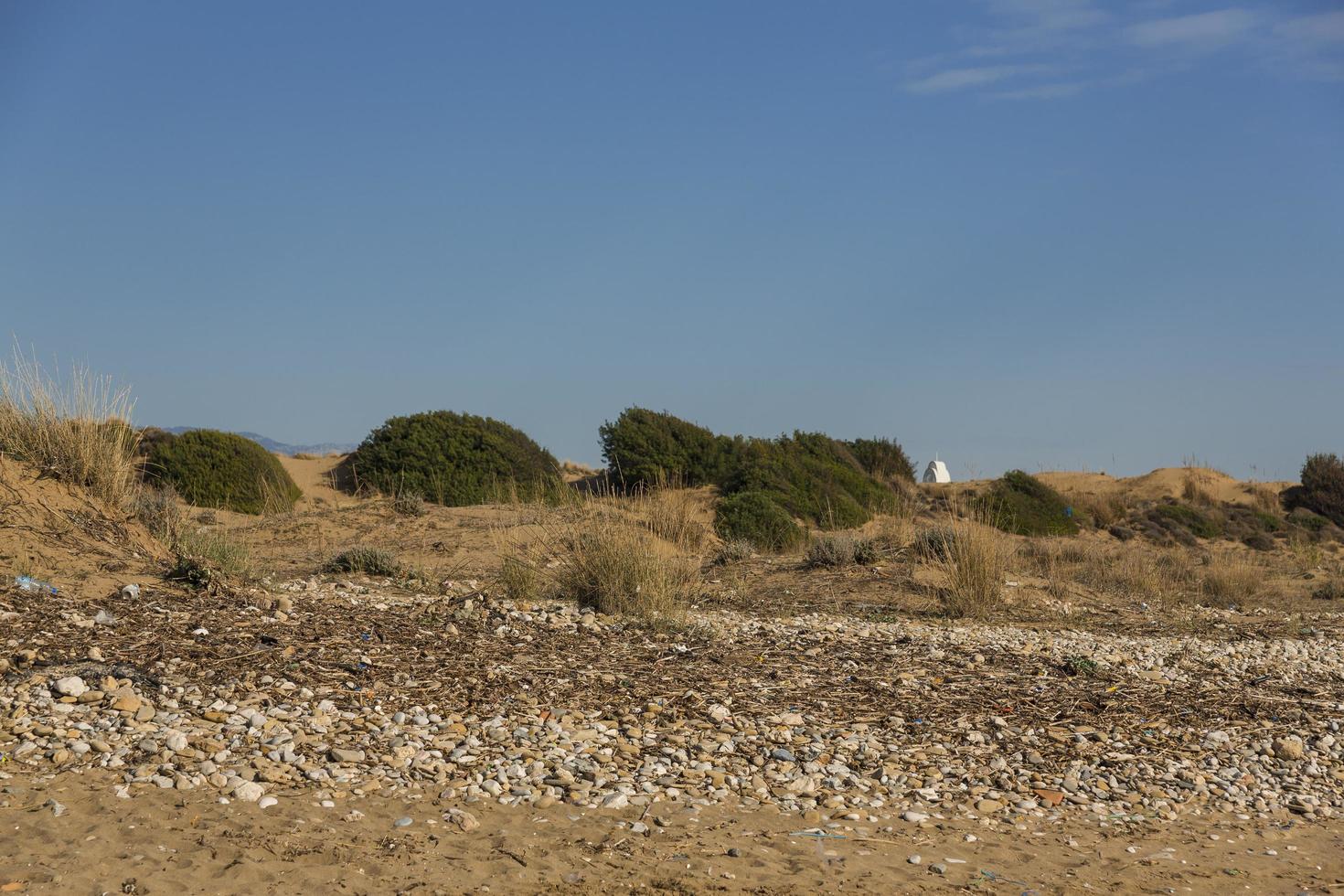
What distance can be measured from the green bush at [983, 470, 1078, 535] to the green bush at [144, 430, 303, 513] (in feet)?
44.1

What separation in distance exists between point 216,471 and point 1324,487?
84.9 ft

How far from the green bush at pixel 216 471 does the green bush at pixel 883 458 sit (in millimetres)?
13121

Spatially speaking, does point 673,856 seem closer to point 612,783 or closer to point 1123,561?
point 612,783

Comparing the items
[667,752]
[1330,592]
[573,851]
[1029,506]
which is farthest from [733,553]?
[1029,506]

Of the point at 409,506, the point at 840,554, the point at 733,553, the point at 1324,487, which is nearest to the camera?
the point at 840,554

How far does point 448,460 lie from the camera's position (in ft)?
69.5

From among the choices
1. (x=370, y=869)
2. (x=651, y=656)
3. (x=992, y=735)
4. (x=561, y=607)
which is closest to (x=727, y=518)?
(x=561, y=607)

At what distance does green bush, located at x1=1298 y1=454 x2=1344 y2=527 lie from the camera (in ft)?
89.4

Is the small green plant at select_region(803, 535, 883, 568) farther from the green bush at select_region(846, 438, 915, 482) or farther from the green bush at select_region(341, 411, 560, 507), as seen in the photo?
the green bush at select_region(846, 438, 915, 482)

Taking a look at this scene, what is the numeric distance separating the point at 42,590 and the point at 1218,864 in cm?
672

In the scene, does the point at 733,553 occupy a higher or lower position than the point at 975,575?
higher

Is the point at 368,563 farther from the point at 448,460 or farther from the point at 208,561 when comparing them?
the point at 448,460

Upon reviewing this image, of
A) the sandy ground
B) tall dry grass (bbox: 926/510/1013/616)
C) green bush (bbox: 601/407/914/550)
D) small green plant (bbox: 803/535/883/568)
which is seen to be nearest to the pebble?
the sandy ground

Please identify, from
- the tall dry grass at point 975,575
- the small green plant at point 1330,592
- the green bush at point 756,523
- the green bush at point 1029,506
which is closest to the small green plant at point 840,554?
the green bush at point 756,523
